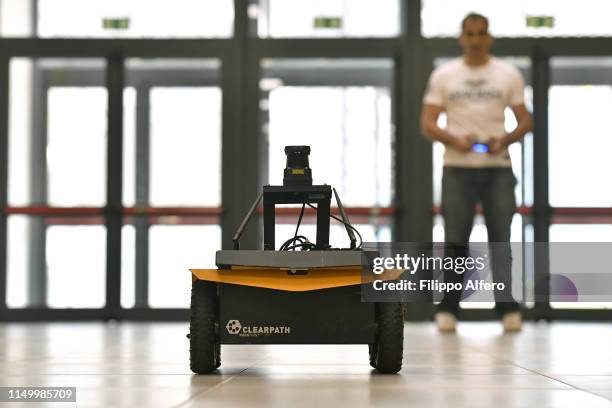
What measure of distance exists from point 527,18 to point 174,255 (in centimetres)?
306

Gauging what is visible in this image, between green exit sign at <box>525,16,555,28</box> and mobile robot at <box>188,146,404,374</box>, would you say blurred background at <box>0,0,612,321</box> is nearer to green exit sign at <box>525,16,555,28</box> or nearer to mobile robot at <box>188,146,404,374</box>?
green exit sign at <box>525,16,555,28</box>

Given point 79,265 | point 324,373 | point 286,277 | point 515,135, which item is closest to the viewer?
point 286,277

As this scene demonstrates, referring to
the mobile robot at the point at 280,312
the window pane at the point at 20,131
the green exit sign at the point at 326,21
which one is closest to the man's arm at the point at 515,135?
the green exit sign at the point at 326,21

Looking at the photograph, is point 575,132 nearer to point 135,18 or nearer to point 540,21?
point 540,21

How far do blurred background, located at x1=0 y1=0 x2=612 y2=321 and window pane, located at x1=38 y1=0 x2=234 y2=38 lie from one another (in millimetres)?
10

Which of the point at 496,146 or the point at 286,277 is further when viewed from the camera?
the point at 496,146

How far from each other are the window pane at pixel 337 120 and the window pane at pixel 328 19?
228 millimetres

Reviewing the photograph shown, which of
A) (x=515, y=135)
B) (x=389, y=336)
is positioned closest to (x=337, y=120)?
(x=515, y=135)

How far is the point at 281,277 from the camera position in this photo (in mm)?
3775

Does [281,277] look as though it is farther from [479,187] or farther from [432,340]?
[479,187]

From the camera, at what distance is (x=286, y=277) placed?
12.4ft

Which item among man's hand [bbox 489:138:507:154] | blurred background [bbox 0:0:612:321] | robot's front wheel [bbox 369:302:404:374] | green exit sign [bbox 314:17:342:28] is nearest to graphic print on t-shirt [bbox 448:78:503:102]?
man's hand [bbox 489:138:507:154]

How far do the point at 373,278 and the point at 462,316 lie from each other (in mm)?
4930

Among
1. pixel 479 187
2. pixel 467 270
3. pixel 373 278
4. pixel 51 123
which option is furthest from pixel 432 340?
pixel 51 123
